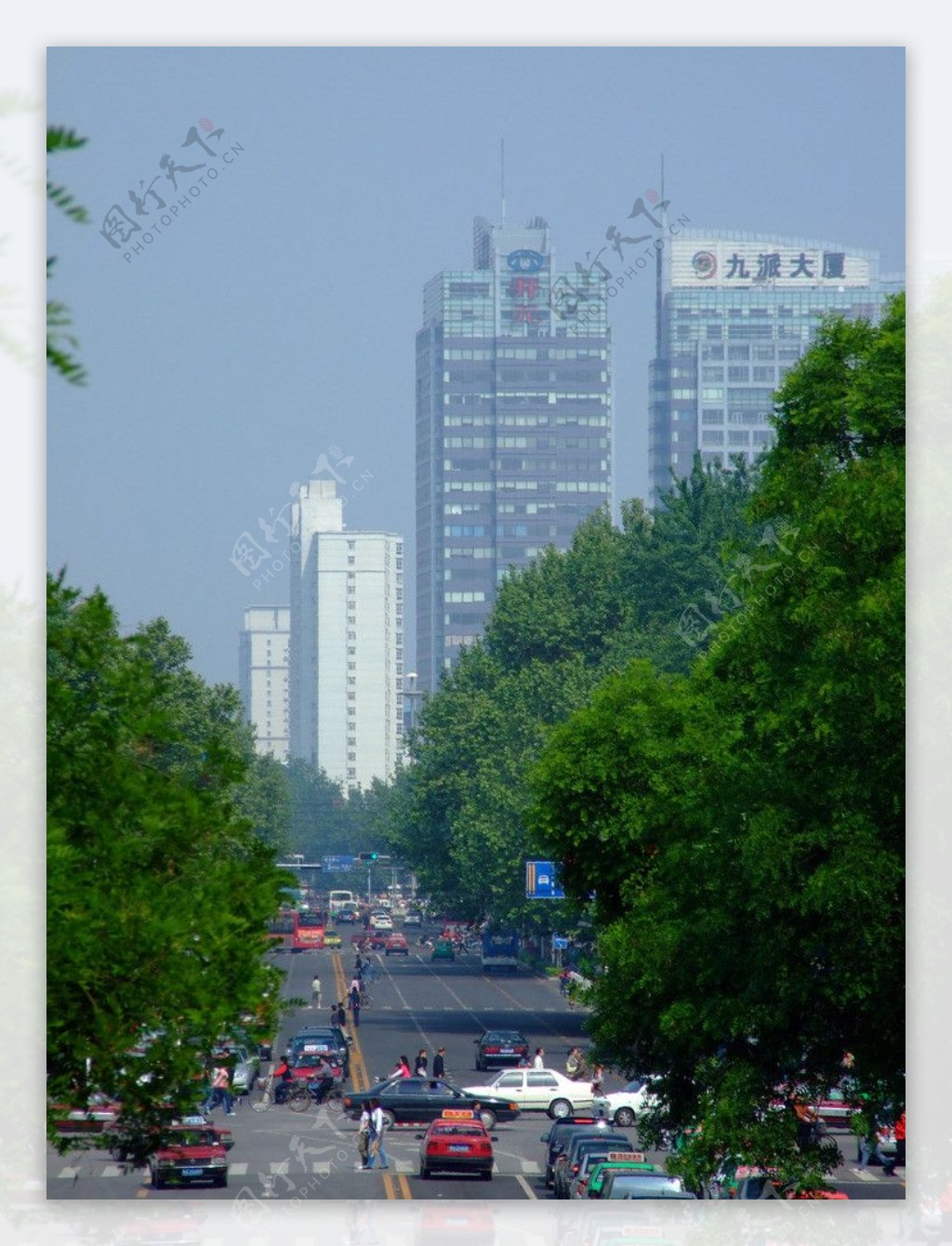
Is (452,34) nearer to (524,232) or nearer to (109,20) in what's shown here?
(109,20)

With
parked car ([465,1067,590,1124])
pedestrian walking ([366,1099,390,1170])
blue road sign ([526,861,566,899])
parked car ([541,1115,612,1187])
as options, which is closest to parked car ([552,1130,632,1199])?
parked car ([541,1115,612,1187])

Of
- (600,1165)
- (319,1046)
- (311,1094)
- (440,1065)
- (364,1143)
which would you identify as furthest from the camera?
(319,1046)

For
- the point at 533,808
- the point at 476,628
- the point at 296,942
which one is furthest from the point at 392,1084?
the point at 476,628

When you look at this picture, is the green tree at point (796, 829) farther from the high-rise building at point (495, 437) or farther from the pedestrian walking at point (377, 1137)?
the high-rise building at point (495, 437)

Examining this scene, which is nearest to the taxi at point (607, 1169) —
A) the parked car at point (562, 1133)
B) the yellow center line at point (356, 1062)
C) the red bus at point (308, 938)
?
the parked car at point (562, 1133)

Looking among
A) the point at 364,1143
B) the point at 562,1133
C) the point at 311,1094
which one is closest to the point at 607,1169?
the point at 364,1143

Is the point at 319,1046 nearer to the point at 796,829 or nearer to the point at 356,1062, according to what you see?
the point at 356,1062
